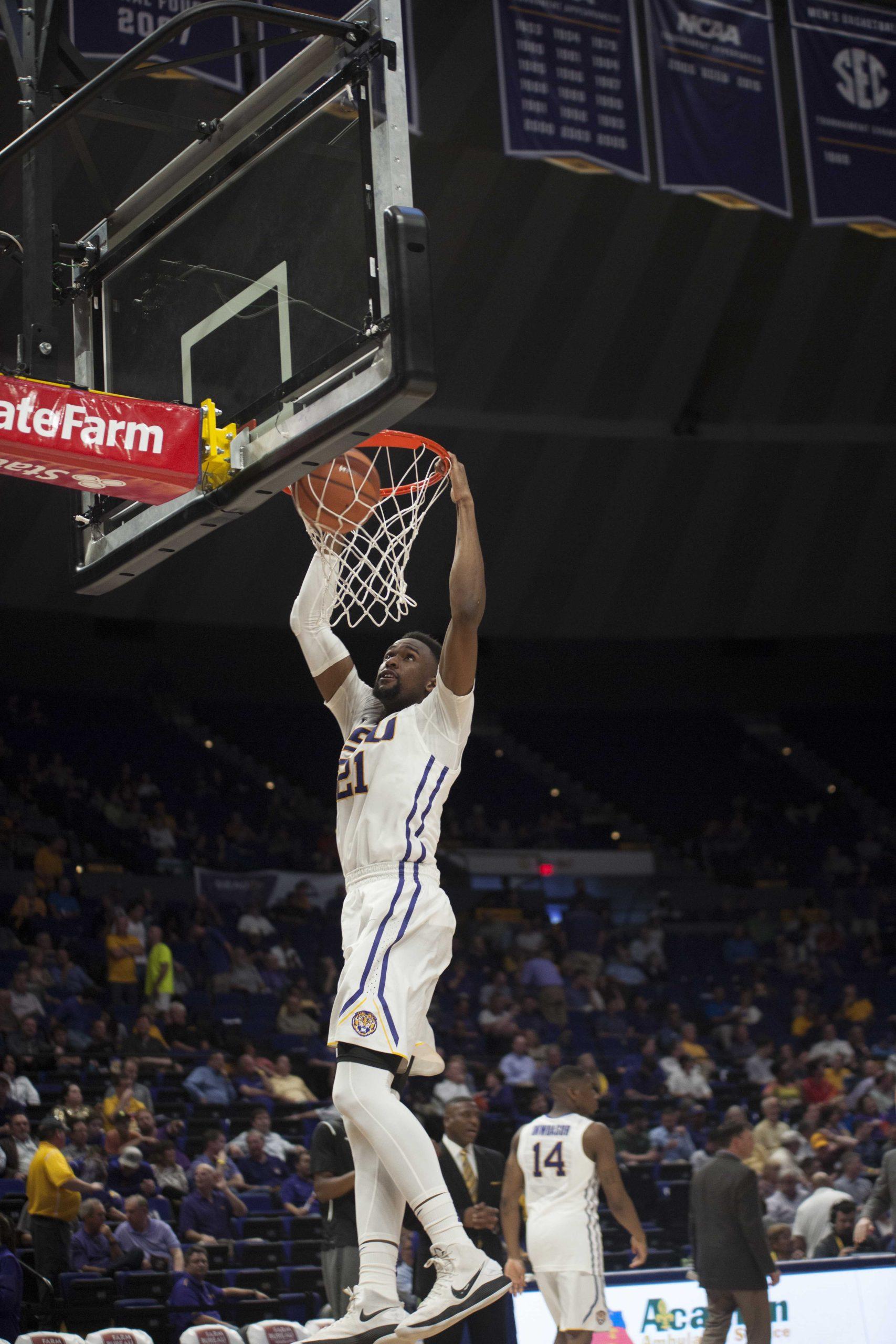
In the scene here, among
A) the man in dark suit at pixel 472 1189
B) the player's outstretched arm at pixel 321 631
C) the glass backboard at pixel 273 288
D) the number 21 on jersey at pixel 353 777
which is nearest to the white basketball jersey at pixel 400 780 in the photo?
the number 21 on jersey at pixel 353 777

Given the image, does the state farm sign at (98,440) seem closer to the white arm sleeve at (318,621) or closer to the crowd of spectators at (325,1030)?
the white arm sleeve at (318,621)

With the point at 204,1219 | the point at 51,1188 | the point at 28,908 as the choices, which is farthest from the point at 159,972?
the point at 51,1188

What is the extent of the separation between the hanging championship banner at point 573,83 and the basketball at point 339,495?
26.1ft

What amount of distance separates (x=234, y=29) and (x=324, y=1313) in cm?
946

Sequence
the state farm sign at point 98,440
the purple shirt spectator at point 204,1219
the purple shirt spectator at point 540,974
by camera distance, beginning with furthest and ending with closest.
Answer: the purple shirt spectator at point 540,974
the purple shirt spectator at point 204,1219
the state farm sign at point 98,440

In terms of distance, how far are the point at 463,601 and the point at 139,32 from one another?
8.18m

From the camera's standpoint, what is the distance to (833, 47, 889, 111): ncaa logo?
547 inches

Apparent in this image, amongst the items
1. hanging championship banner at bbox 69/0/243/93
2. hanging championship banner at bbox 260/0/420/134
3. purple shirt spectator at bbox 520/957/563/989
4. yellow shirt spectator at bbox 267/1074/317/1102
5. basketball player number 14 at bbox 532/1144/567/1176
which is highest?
hanging championship banner at bbox 260/0/420/134

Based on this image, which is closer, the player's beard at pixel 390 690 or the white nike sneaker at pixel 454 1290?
the white nike sneaker at pixel 454 1290

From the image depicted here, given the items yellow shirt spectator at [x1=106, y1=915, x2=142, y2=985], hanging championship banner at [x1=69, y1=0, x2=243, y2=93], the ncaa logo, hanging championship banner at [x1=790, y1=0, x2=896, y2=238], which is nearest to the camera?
hanging championship banner at [x1=69, y1=0, x2=243, y2=93]

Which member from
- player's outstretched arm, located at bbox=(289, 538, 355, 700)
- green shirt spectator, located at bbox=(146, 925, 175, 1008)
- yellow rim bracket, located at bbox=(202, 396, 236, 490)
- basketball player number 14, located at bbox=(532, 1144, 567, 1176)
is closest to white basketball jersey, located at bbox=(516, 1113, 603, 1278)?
basketball player number 14, located at bbox=(532, 1144, 567, 1176)

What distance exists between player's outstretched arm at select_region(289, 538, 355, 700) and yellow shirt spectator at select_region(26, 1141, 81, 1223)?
5.55 meters

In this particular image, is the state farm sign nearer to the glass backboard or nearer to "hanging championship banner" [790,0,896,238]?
the glass backboard

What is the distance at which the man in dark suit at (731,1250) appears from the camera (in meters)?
9.02
